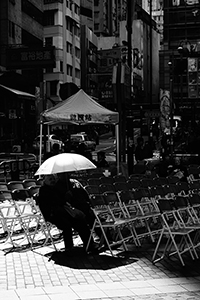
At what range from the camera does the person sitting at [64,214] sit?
962 centimetres

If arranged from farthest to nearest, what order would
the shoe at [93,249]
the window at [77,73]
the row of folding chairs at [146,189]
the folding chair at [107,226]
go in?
1. the window at [77,73]
2. the row of folding chairs at [146,189]
3. the shoe at [93,249]
4. the folding chair at [107,226]

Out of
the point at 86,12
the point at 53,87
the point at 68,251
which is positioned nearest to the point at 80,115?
the point at 68,251

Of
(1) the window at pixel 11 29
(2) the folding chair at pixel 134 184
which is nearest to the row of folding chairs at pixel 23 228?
(2) the folding chair at pixel 134 184

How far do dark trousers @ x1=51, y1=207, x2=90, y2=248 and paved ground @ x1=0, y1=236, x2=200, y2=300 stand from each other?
24 centimetres

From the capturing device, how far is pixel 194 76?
3725 cm

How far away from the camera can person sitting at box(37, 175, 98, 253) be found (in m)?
9.62

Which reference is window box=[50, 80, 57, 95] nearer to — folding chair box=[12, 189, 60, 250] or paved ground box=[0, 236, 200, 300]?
folding chair box=[12, 189, 60, 250]

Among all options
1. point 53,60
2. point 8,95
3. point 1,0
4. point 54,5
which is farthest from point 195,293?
point 54,5

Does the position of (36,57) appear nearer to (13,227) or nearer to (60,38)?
(13,227)

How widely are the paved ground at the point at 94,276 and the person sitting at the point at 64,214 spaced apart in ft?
0.82

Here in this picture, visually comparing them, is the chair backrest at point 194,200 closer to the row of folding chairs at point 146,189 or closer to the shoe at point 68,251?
the row of folding chairs at point 146,189

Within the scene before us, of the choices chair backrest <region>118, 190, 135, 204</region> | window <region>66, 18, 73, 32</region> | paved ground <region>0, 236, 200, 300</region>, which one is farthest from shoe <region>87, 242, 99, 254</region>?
window <region>66, 18, 73, 32</region>

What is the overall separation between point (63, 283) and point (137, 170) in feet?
39.2

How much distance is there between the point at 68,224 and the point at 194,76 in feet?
94.4
